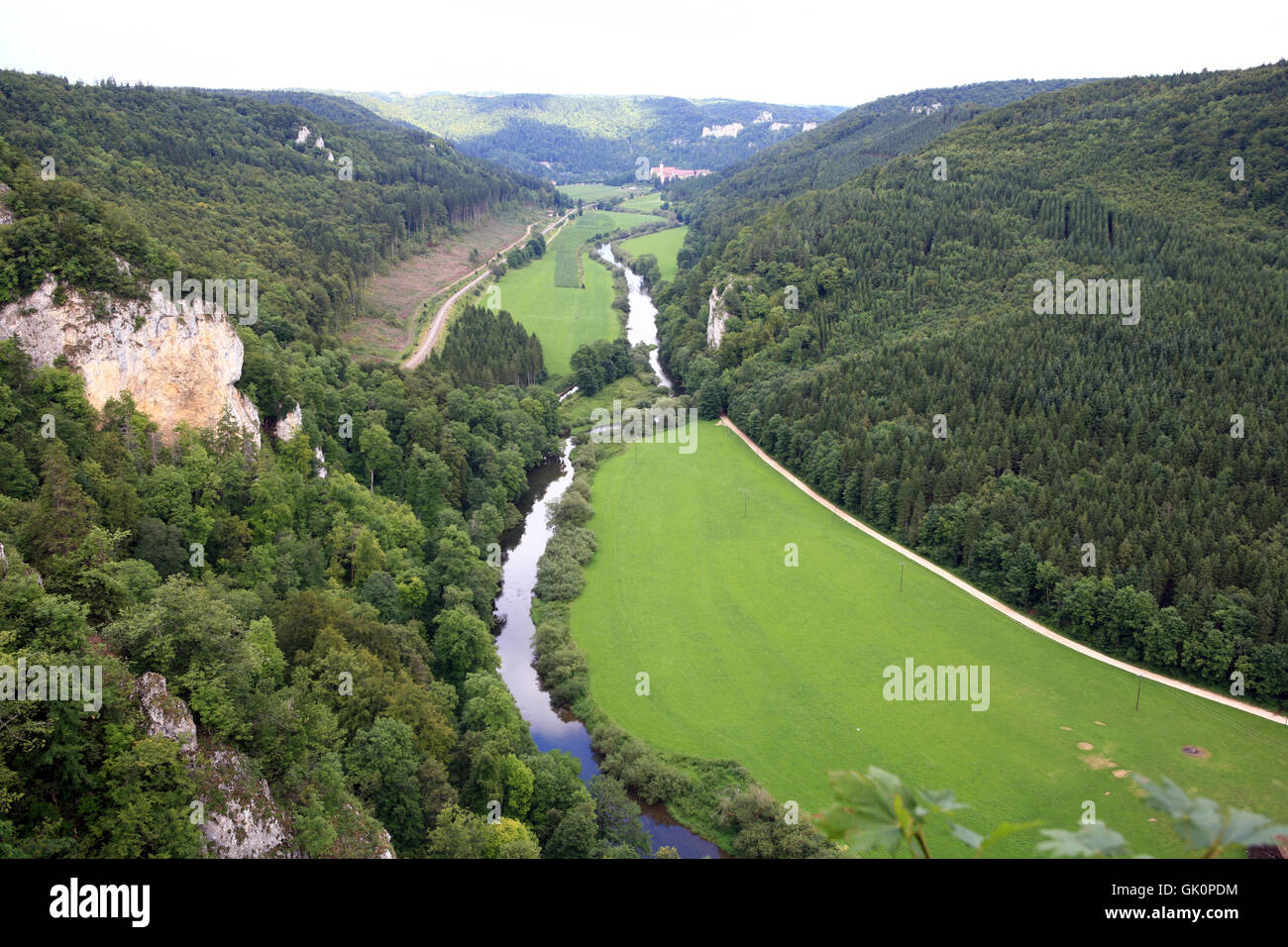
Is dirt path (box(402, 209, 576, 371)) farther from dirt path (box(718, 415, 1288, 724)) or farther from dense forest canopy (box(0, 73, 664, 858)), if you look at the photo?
dirt path (box(718, 415, 1288, 724))

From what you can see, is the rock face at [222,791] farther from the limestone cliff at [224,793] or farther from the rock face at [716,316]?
the rock face at [716,316]

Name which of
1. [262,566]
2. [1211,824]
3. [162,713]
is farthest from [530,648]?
[1211,824]

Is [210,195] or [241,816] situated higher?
[210,195]

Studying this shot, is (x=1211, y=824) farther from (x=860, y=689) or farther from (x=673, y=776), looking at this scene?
(x=860, y=689)

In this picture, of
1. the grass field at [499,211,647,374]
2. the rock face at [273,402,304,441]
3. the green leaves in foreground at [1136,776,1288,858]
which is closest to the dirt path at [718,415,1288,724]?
the rock face at [273,402,304,441]

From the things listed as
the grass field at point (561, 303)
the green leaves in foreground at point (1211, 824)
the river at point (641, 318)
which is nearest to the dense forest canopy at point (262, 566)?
the green leaves in foreground at point (1211, 824)
